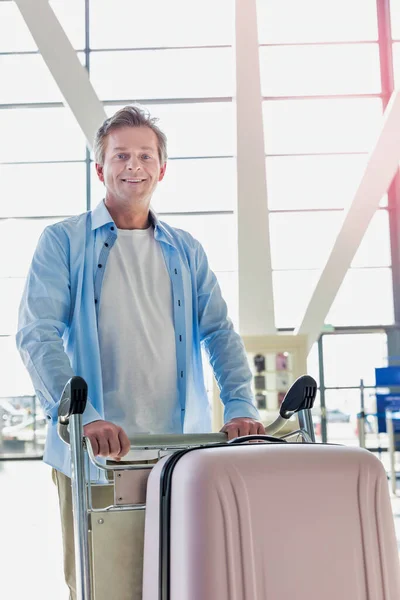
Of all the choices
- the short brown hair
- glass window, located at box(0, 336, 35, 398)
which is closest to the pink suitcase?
the short brown hair

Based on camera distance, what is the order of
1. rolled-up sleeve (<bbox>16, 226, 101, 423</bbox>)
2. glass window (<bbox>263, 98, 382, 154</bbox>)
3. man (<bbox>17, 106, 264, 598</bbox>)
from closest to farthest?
rolled-up sleeve (<bbox>16, 226, 101, 423</bbox>) < man (<bbox>17, 106, 264, 598</bbox>) < glass window (<bbox>263, 98, 382, 154</bbox>)

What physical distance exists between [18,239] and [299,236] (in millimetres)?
4299

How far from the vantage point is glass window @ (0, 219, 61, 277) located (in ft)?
38.8

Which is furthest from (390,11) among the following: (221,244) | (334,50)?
(221,244)

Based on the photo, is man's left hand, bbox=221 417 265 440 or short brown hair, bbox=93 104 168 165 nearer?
man's left hand, bbox=221 417 265 440

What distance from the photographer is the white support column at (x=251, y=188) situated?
8148mm

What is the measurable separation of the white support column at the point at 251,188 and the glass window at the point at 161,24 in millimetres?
4262

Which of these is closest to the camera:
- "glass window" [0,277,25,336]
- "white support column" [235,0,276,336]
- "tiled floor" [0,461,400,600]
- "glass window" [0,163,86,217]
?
"tiled floor" [0,461,400,600]

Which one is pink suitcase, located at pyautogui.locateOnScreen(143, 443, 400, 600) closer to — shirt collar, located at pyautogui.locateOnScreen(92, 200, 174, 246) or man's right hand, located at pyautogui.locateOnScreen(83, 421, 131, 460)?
man's right hand, located at pyautogui.locateOnScreen(83, 421, 131, 460)

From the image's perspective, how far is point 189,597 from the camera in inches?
49.1

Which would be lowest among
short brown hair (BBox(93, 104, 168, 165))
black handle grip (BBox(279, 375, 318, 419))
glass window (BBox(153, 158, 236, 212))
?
black handle grip (BBox(279, 375, 318, 419))

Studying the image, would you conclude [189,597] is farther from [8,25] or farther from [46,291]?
[8,25]

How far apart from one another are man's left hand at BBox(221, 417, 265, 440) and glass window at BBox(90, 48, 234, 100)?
431 inches

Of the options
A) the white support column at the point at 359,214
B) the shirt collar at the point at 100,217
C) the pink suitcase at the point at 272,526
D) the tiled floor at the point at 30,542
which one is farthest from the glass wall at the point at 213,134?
the pink suitcase at the point at 272,526
